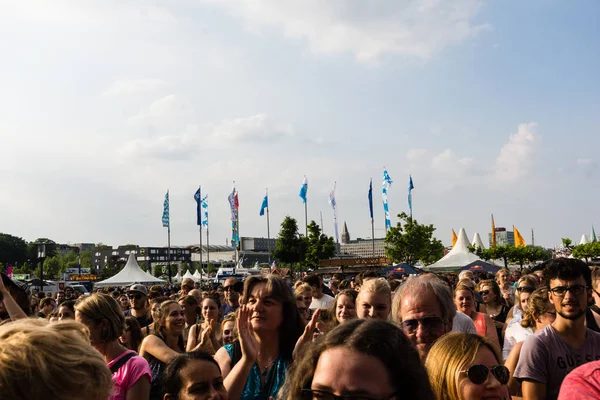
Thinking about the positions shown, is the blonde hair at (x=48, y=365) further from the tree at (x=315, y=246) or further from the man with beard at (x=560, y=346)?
the tree at (x=315, y=246)

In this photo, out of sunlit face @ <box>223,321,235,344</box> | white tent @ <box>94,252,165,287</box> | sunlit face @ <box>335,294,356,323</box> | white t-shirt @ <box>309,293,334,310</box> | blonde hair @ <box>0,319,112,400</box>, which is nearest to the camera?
blonde hair @ <box>0,319,112,400</box>

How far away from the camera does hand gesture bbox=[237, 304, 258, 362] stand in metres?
3.73

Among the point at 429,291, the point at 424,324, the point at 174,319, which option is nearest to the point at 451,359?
the point at 424,324

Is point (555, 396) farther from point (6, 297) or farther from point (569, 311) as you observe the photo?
point (6, 297)

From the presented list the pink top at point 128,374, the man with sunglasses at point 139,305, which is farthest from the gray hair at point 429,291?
the man with sunglasses at point 139,305

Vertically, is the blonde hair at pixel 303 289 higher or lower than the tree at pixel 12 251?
lower

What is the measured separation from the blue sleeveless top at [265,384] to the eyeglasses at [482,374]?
1.52 m

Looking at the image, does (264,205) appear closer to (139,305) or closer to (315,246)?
(315,246)

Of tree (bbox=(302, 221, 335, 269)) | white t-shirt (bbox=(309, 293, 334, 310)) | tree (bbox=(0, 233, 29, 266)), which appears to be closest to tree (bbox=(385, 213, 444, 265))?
tree (bbox=(302, 221, 335, 269))

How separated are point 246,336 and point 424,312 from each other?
113 centimetres

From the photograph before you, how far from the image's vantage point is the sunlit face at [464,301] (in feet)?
20.4

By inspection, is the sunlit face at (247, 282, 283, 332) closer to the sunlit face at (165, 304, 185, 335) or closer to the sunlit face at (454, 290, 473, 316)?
the sunlit face at (165, 304, 185, 335)

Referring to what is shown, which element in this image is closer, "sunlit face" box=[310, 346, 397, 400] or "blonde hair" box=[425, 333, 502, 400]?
"sunlit face" box=[310, 346, 397, 400]

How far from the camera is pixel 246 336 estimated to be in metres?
3.78
